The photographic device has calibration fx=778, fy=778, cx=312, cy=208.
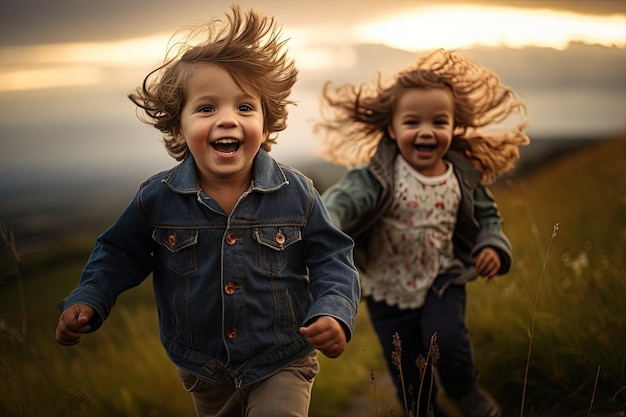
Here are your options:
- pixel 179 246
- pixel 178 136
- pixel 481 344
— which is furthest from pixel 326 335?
pixel 481 344

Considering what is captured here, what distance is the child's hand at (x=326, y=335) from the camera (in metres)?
2.23

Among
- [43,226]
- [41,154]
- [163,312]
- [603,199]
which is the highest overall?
[41,154]

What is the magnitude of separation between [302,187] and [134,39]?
109 centimetres

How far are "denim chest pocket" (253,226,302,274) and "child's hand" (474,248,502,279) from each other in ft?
3.20

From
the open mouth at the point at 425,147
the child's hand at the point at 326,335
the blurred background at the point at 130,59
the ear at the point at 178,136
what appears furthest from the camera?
the open mouth at the point at 425,147

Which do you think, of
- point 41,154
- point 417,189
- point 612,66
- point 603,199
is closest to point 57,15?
point 41,154

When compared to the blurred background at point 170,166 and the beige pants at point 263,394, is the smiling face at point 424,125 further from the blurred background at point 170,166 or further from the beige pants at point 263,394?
the beige pants at point 263,394

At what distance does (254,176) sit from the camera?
251cm

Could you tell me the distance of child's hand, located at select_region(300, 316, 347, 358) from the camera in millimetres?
2232

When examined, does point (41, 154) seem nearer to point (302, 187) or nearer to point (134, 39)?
point (134, 39)

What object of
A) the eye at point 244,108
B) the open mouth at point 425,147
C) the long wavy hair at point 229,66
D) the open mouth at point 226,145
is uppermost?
the long wavy hair at point 229,66

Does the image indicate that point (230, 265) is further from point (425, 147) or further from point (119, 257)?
point (425, 147)

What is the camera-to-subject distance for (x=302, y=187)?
2.55m

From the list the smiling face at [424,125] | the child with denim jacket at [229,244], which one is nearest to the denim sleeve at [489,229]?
the smiling face at [424,125]
